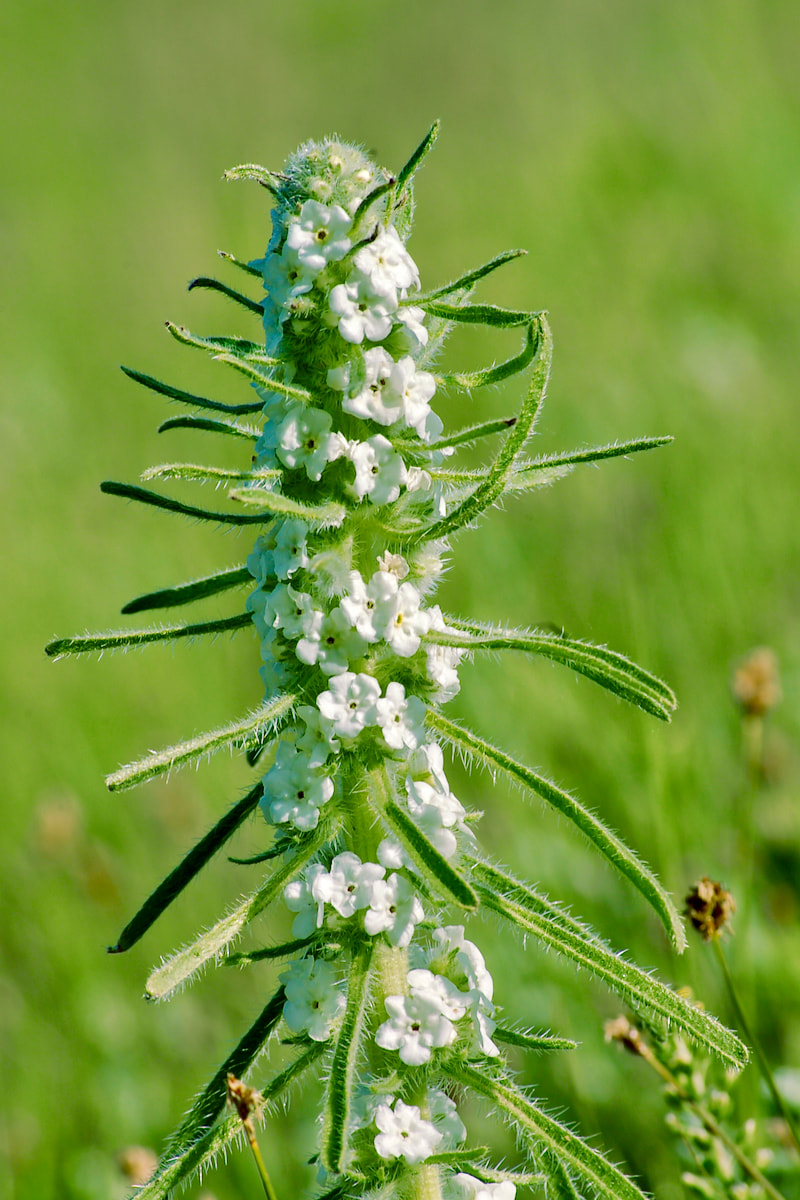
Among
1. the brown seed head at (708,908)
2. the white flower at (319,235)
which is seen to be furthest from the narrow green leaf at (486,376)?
the brown seed head at (708,908)

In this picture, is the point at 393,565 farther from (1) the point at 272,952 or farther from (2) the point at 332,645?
(1) the point at 272,952

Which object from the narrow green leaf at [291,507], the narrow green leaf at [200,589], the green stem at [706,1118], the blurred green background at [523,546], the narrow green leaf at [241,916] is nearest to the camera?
the narrow green leaf at [291,507]

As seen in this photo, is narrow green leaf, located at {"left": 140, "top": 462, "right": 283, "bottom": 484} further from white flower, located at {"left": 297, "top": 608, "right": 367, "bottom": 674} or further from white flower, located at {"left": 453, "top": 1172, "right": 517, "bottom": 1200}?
white flower, located at {"left": 453, "top": 1172, "right": 517, "bottom": 1200}

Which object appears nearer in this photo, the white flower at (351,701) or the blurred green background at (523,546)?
the white flower at (351,701)

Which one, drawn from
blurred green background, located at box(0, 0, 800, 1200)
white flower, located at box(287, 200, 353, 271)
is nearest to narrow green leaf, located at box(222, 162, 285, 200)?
white flower, located at box(287, 200, 353, 271)

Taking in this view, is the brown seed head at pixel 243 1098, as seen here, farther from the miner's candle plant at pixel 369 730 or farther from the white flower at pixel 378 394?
the white flower at pixel 378 394

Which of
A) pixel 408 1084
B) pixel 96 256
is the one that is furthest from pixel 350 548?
pixel 96 256
